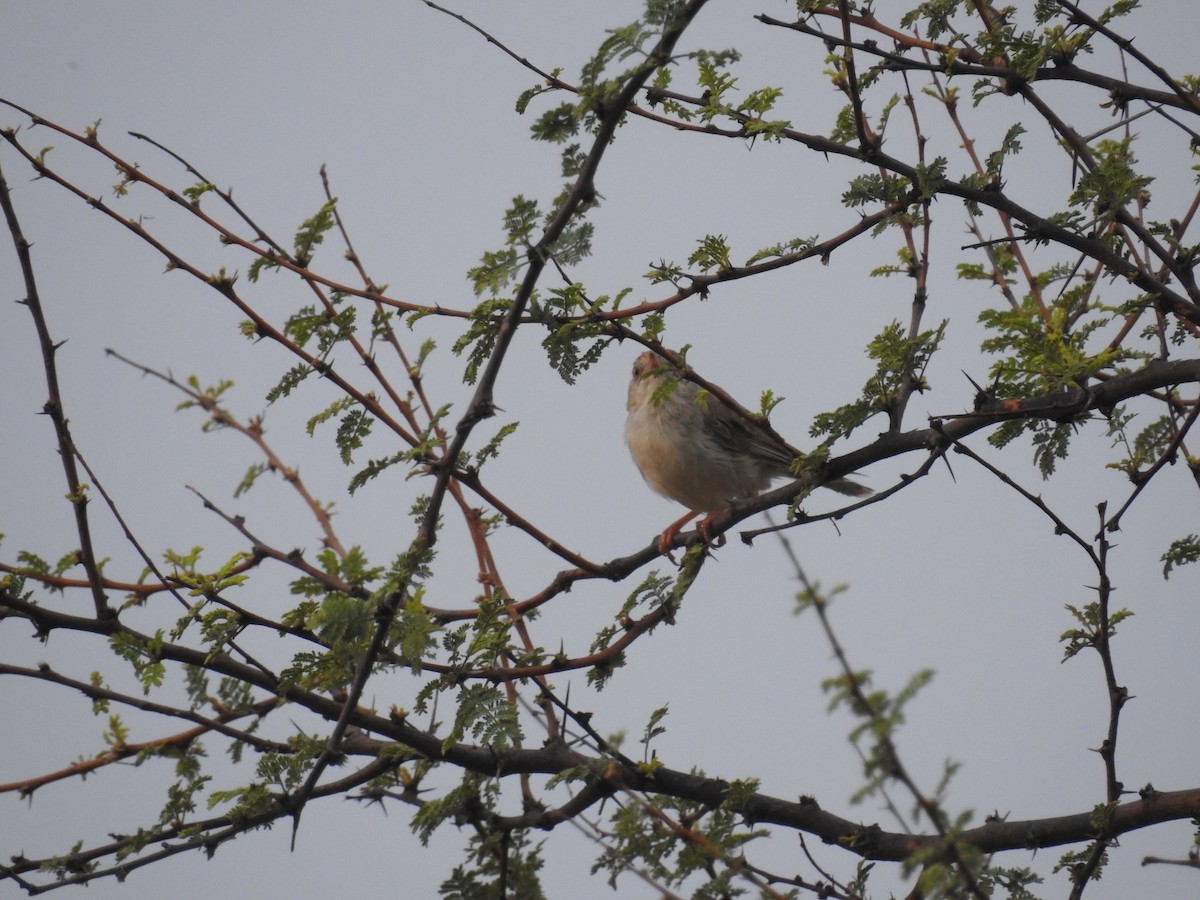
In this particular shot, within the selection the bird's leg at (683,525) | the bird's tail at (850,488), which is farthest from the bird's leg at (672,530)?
the bird's tail at (850,488)

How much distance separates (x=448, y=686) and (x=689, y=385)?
3583 millimetres

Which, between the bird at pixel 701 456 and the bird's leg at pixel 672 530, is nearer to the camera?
the bird's leg at pixel 672 530

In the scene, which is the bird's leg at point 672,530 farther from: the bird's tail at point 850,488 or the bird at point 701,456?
the bird's tail at point 850,488

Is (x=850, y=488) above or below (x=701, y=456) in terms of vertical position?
below

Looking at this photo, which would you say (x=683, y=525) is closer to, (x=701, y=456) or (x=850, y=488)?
(x=701, y=456)

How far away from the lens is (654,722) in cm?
377

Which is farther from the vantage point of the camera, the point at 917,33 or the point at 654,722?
the point at 917,33

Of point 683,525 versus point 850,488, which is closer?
point 850,488

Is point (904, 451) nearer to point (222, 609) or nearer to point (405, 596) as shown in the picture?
point (405, 596)

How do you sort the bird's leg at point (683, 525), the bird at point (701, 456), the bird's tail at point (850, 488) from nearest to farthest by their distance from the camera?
the bird's leg at point (683, 525) < the bird's tail at point (850, 488) < the bird at point (701, 456)

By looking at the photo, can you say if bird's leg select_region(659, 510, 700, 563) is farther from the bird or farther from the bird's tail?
the bird's tail

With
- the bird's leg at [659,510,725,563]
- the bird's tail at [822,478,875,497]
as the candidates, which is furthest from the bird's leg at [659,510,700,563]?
the bird's tail at [822,478,875,497]

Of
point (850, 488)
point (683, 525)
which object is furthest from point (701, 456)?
point (850, 488)

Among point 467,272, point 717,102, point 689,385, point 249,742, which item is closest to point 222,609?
point 249,742
